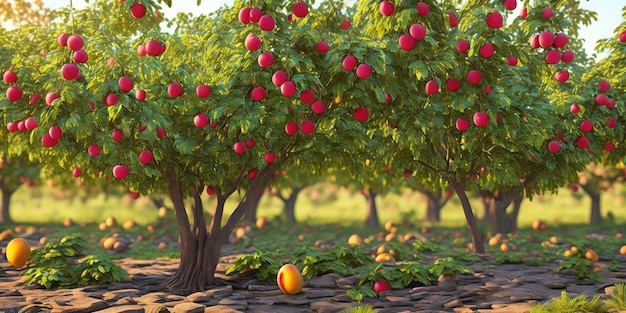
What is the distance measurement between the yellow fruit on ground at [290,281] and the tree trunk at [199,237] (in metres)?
1.64

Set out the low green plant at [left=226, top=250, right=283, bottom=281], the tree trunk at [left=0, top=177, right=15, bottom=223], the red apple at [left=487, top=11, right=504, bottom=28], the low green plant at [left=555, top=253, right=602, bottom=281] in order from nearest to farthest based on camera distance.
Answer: the red apple at [left=487, top=11, right=504, bottom=28], the low green plant at [left=555, top=253, right=602, bottom=281], the low green plant at [left=226, top=250, right=283, bottom=281], the tree trunk at [left=0, top=177, right=15, bottom=223]

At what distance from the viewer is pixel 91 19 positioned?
1316cm

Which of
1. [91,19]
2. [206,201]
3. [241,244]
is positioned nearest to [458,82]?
[91,19]

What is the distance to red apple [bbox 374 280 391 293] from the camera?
38.4 ft

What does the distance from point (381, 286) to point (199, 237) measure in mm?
3998

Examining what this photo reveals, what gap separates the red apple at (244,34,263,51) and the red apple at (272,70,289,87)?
1.63 ft

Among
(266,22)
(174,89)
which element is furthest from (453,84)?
(174,89)

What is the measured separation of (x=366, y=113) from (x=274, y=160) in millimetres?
2648

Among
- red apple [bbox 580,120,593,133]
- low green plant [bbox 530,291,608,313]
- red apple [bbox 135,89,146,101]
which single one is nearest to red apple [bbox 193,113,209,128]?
red apple [bbox 135,89,146,101]

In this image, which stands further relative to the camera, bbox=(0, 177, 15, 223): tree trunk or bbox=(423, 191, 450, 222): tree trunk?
bbox=(423, 191, 450, 222): tree trunk

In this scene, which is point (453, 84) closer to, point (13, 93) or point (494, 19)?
point (494, 19)

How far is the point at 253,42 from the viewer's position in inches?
350

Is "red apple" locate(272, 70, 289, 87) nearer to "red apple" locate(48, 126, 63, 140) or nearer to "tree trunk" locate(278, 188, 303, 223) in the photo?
"red apple" locate(48, 126, 63, 140)

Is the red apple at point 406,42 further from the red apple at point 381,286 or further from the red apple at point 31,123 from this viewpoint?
the red apple at point 31,123
